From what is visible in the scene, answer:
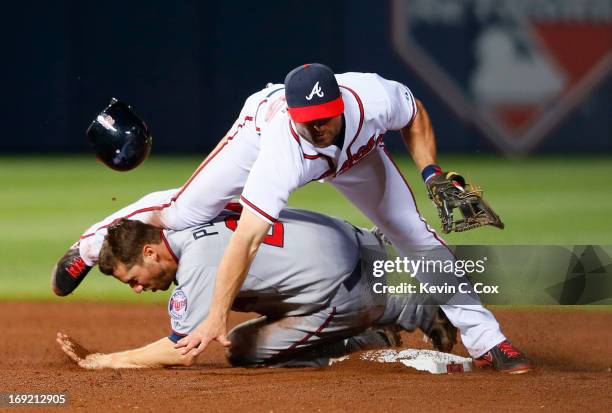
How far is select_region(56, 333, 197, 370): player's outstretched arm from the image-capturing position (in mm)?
4727

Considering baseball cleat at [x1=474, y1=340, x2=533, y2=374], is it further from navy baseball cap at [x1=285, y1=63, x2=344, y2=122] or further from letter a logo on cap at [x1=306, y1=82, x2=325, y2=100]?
letter a logo on cap at [x1=306, y1=82, x2=325, y2=100]

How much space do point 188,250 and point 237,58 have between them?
39.7 ft

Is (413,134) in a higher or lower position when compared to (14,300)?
higher

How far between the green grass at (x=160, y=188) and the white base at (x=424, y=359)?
286 cm

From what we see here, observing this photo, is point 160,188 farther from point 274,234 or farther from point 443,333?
point 274,234

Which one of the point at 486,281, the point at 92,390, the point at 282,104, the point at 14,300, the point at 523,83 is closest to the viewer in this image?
the point at 92,390

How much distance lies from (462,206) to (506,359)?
2.64 ft

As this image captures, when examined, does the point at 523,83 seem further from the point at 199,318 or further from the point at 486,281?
the point at 199,318

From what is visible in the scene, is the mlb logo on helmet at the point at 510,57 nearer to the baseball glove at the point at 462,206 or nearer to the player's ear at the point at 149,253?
the baseball glove at the point at 462,206

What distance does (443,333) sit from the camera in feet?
17.6

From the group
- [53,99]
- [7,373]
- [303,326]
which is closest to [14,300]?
[7,373]

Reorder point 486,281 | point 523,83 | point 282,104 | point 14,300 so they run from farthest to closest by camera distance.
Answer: point 523,83 < point 14,300 < point 486,281 < point 282,104

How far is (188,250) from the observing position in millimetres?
4703

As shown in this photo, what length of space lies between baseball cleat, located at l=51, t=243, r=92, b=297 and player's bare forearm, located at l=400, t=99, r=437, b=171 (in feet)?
5.92
